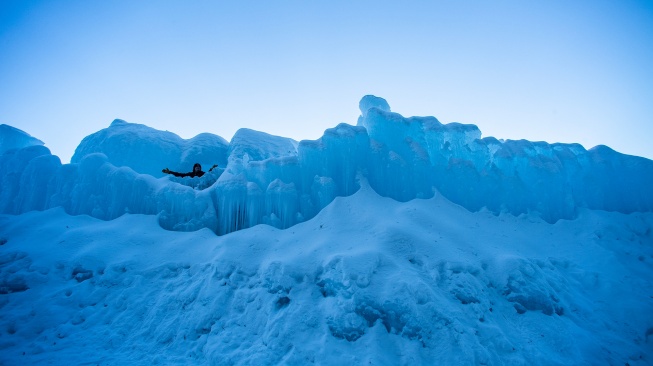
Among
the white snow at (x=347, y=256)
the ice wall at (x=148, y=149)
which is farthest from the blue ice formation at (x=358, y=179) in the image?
the ice wall at (x=148, y=149)

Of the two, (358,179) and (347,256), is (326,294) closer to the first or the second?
(347,256)

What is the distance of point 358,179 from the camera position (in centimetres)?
1582

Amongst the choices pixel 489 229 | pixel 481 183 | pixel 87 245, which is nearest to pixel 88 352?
pixel 87 245

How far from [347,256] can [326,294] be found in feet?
4.59

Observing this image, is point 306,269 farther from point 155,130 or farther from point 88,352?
point 155,130

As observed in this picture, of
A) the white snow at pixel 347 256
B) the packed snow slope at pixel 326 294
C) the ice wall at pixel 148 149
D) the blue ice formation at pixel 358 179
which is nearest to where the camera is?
the packed snow slope at pixel 326 294

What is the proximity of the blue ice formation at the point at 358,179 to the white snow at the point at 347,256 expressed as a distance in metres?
0.10

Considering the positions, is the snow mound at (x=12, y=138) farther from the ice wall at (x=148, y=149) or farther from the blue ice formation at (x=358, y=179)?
the blue ice formation at (x=358, y=179)

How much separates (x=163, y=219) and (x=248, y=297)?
280 inches

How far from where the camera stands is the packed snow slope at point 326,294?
330 inches

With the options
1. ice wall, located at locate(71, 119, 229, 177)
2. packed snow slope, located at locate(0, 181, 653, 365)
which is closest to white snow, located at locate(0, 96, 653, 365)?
packed snow slope, located at locate(0, 181, 653, 365)

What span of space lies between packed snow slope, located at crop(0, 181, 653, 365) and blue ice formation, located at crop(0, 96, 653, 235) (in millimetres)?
1421

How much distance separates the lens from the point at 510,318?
31.4 feet

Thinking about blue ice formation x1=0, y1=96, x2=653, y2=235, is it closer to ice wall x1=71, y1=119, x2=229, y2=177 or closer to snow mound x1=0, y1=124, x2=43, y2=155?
ice wall x1=71, y1=119, x2=229, y2=177
